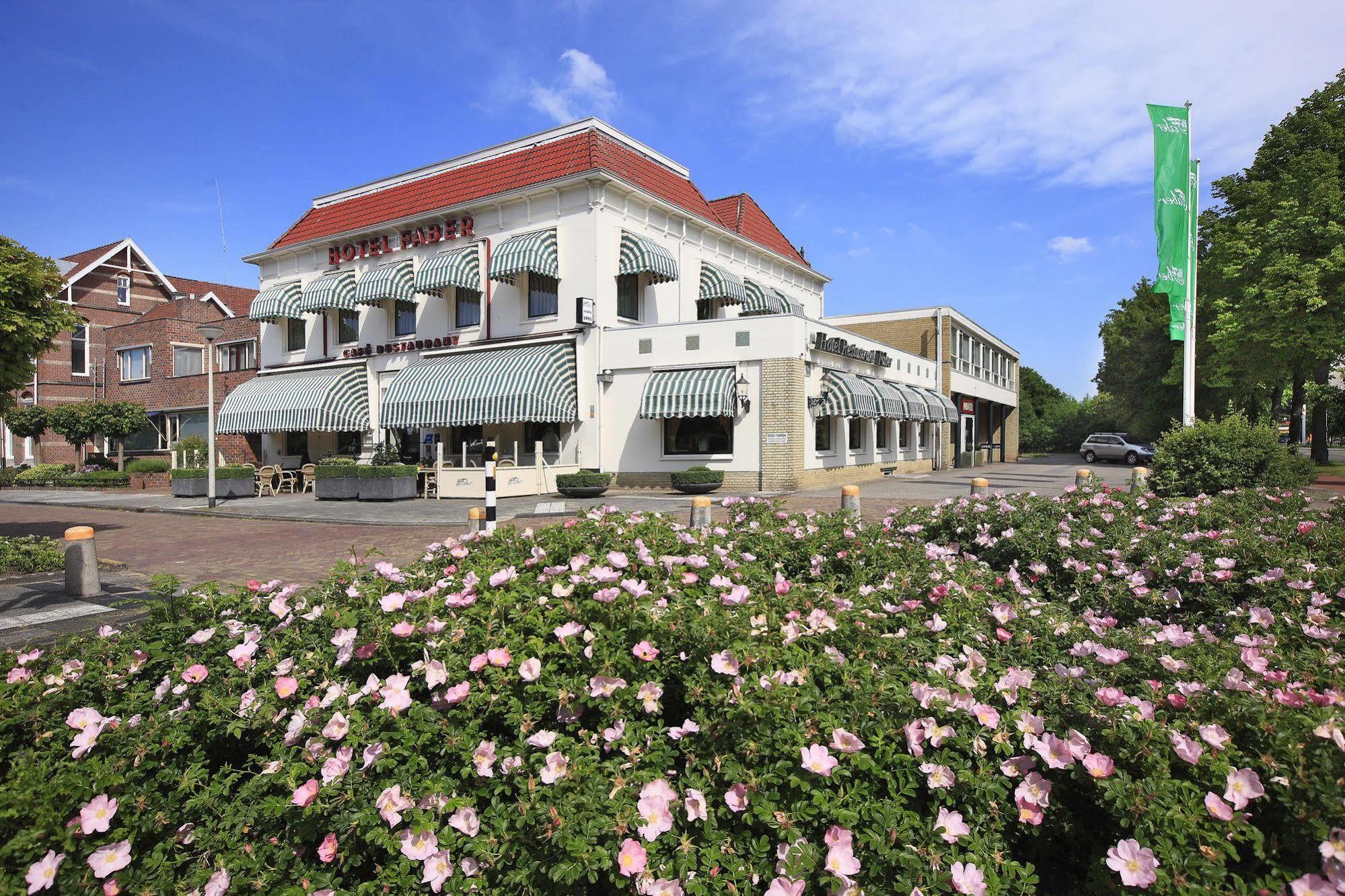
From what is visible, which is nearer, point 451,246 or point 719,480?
point 719,480

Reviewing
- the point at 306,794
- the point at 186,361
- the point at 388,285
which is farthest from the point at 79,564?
the point at 186,361

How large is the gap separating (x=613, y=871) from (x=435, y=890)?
550 mm

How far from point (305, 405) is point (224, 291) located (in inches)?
1066

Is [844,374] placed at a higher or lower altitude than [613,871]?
higher

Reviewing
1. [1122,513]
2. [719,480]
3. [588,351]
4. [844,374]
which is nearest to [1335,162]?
[844,374]

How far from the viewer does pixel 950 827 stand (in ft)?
6.61

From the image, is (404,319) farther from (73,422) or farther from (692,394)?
(73,422)

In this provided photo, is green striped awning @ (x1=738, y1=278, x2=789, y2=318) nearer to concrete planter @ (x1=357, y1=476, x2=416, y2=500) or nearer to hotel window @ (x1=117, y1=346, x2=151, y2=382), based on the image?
concrete planter @ (x1=357, y1=476, x2=416, y2=500)

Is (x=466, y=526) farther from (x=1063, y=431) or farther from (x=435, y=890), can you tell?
(x=1063, y=431)

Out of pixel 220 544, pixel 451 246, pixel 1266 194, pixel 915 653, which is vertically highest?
pixel 1266 194

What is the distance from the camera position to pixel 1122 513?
599 cm

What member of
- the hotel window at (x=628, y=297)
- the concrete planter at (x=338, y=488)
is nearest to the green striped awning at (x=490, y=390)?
the hotel window at (x=628, y=297)

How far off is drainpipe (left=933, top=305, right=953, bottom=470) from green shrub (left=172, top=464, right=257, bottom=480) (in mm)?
27801

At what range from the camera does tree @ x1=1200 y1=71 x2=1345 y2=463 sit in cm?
2355
